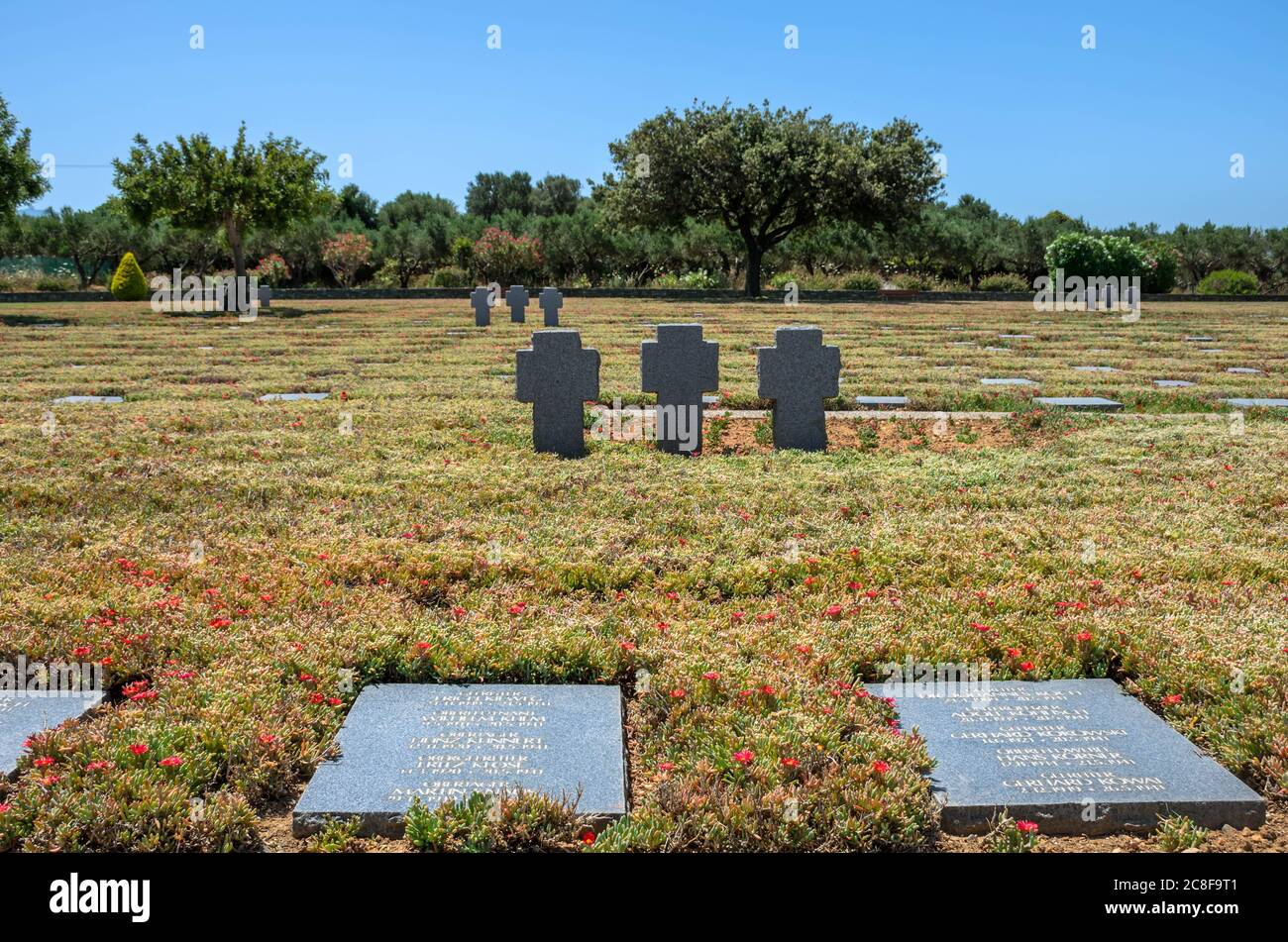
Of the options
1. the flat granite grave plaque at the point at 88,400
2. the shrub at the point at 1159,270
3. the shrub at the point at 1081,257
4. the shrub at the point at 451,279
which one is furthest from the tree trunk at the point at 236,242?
the shrub at the point at 1159,270

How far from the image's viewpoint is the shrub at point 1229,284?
34719mm

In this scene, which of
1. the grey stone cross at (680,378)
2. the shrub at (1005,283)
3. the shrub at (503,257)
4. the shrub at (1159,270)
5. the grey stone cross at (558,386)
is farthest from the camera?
the shrub at (503,257)

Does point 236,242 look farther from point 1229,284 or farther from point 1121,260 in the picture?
point 1229,284

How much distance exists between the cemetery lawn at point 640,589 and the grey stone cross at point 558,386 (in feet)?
0.77

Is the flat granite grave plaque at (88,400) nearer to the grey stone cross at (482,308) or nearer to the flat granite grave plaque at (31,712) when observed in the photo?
the flat granite grave plaque at (31,712)

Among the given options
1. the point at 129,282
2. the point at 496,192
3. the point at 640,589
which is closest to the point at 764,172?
the point at 129,282

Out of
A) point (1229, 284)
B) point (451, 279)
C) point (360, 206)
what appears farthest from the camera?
point (360, 206)

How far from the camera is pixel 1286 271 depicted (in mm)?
39250

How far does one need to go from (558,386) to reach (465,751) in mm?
4538

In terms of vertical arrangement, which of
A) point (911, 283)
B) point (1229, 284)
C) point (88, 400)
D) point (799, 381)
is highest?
point (911, 283)

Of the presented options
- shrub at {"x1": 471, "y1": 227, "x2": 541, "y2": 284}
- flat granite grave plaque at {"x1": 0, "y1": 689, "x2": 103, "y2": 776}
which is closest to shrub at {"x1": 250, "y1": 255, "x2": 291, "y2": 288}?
shrub at {"x1": 471, "y1": 227, "x2": 541, "y2": 284}

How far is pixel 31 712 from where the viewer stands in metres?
3.12

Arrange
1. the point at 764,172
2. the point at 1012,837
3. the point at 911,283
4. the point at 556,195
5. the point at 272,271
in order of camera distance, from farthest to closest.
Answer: the point at 556,195 < the point at 272,271 < the point at 911,283 < the point at 764,172 < the point at 1012,837
